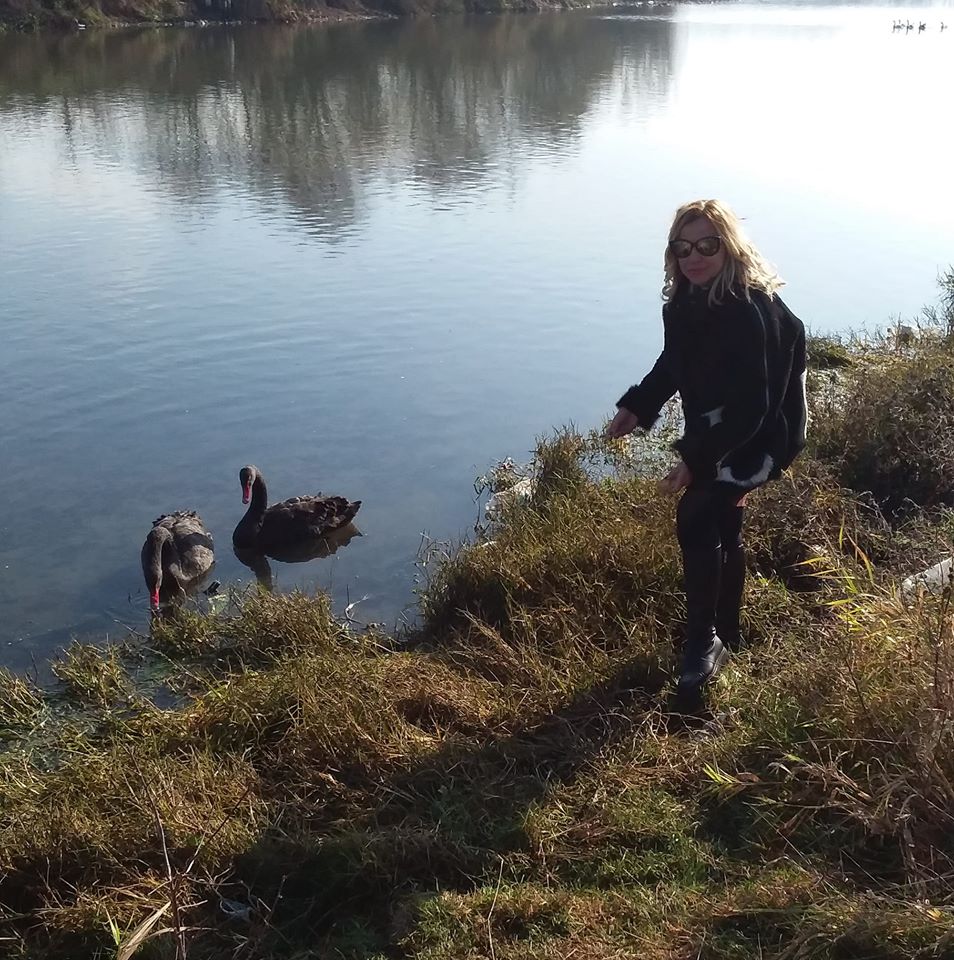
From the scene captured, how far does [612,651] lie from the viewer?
5023mm

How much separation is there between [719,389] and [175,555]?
4514 mm

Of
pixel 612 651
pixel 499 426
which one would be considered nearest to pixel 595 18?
pixel 499 426

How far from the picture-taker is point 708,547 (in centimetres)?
438

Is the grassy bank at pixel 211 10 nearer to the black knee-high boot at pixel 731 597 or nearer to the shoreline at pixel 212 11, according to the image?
the shoreline at pixel 212 11

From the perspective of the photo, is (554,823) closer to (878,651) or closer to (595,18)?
(878,651)

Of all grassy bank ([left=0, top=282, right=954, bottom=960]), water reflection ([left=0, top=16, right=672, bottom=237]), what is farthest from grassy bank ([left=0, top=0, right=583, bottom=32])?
grassy bank ([left=0, top=282, right=954, bottom=960])

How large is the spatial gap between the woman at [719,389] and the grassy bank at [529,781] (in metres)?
0.45

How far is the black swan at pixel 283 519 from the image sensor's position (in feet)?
26.4

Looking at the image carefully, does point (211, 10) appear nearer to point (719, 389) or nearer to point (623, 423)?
point (623, 423)

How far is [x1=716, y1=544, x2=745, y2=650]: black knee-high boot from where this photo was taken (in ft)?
15.0

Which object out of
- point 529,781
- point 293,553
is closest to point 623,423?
point 529,781

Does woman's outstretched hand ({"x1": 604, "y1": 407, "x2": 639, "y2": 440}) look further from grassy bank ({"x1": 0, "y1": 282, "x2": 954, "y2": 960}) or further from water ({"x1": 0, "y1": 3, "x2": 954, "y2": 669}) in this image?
water ({"x1": 0, "y1": 3, "x2": 954, "y2": 669})

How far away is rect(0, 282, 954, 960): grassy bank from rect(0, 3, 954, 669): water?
1.86 m

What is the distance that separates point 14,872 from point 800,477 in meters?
4.55
